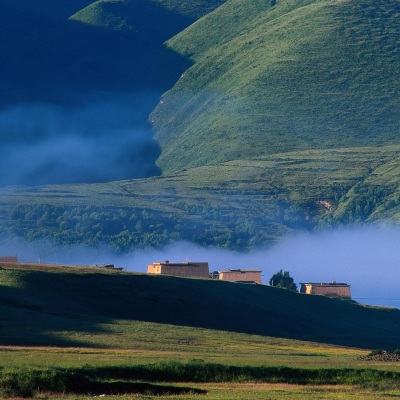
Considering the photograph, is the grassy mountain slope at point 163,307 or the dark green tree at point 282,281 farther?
the dark green tree at point 282,281

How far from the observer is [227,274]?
149 meters

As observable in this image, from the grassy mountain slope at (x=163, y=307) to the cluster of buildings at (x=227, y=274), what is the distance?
17.6 meters

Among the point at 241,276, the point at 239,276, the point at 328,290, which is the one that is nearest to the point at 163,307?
the point at 239,276

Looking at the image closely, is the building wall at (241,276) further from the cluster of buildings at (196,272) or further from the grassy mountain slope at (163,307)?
the grassy mountain slope at (163,307)

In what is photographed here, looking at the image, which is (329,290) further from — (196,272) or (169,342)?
(169,342)

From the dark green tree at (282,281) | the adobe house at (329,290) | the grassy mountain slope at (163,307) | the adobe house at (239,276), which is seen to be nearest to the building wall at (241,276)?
the adobe house at (239,276)

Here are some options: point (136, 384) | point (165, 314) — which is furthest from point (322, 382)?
point (165, 314)

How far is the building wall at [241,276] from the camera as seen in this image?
148 metres

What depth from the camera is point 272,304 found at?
118 metres

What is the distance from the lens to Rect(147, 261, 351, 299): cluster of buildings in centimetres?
14100

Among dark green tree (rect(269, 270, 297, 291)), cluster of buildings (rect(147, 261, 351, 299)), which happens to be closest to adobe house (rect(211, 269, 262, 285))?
cluster of buildings (rect(147, 261, 351, 299))

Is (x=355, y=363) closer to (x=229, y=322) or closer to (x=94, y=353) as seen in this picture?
(x=94, y=353)

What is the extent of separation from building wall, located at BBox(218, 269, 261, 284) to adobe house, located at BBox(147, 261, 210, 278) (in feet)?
11.8

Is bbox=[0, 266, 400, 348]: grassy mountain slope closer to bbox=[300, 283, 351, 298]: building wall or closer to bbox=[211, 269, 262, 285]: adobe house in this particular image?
bbox=[211, 269, 262, 285]: adobe house
